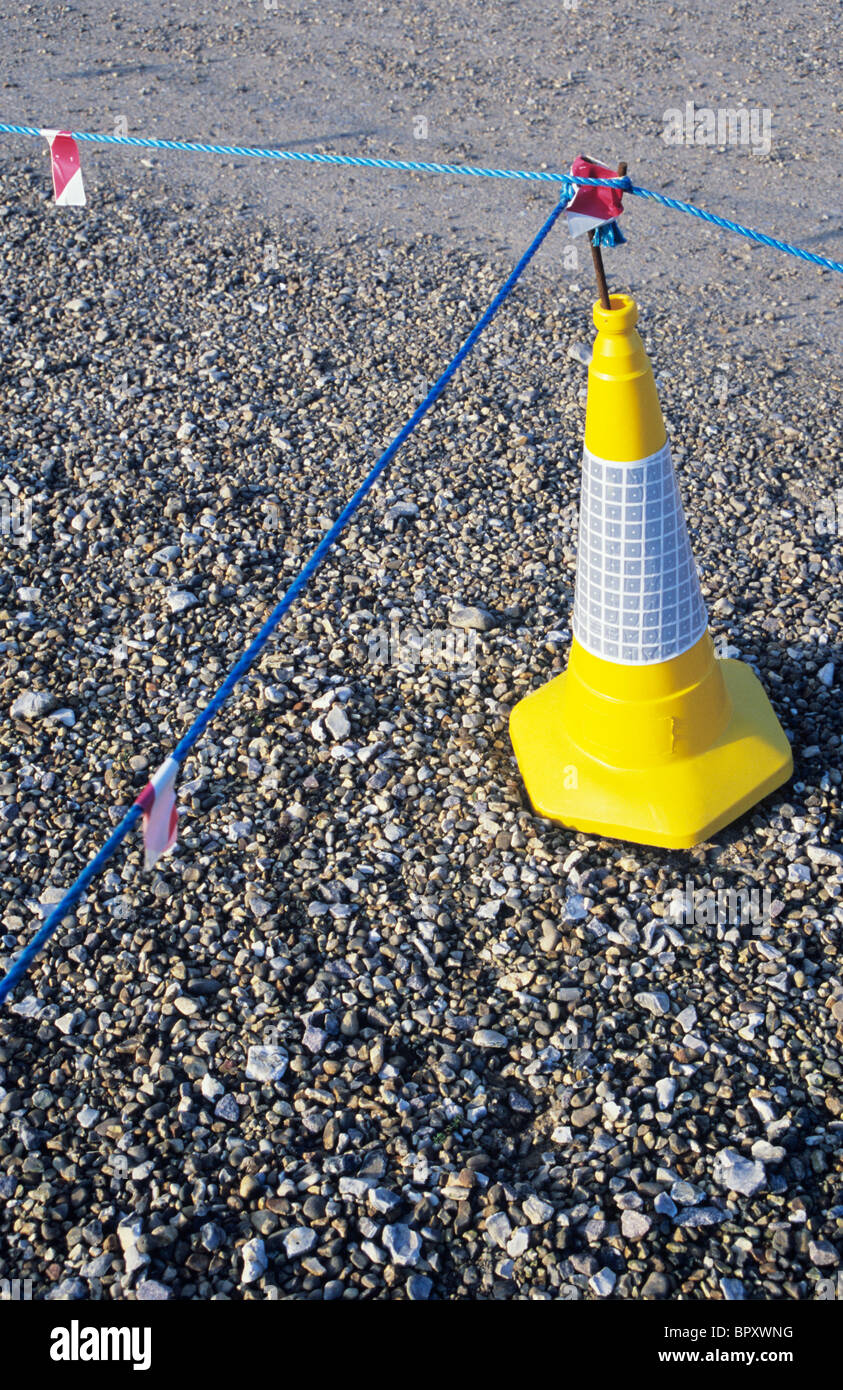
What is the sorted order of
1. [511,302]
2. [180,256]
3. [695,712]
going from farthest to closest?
[180,256], [511,302], [695,712]

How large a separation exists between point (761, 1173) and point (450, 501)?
3.03m

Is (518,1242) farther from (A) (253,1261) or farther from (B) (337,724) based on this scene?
(B) (337,724)

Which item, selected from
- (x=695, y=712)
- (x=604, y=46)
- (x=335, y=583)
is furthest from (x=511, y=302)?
(x=604, y=46)

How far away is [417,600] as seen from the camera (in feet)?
14.4

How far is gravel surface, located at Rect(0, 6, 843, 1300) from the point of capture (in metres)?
2.67

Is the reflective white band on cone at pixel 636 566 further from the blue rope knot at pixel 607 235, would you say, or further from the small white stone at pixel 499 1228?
the small white stone at pixel 499 1228

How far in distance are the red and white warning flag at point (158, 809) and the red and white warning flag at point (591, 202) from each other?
1.72 m

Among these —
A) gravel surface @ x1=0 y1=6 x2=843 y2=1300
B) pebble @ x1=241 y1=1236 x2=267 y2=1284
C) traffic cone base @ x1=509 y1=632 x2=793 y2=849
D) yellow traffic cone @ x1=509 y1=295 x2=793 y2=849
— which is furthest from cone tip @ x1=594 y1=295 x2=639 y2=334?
pebble @ x1=241 y1=1236 x2=267 y2=1284

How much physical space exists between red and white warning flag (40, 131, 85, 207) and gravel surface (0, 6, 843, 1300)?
3.39 feet

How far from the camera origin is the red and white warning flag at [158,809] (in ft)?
7.97

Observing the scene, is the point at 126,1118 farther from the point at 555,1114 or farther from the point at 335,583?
the point at 335,583

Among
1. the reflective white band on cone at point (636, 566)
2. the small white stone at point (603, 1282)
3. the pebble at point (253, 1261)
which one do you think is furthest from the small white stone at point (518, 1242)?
the reflective white band on cone at point (636, 566)

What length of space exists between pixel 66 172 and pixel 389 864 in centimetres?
342

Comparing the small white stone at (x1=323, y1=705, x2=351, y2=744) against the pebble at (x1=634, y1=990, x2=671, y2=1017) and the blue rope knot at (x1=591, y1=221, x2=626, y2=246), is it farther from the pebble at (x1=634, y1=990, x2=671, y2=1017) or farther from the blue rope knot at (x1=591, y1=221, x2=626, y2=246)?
the blue rope knot at (x1=591, y1=221, x2=626, y2=246)
